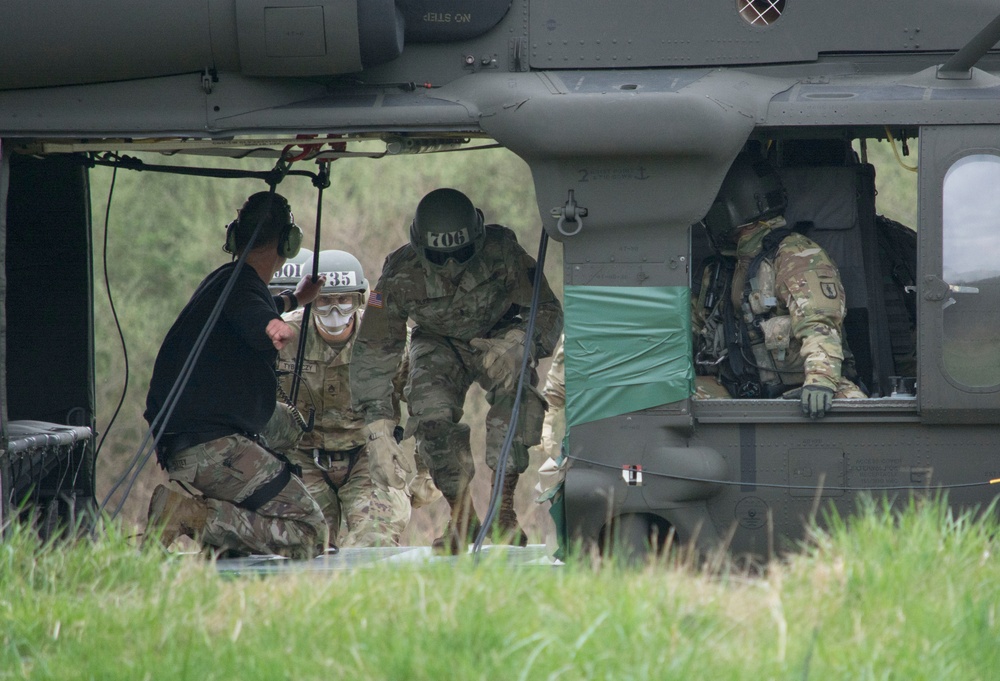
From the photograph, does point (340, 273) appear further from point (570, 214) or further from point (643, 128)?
point (643, 128)

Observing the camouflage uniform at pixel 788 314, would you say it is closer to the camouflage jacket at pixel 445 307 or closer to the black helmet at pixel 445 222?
the camouflage jacket at pixel 445 307

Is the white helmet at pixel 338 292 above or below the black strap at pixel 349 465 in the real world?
above

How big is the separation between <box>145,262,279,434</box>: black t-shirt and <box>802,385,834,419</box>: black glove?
266 centimetres

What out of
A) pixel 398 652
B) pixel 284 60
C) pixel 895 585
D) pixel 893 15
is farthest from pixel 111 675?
pixel 893 15

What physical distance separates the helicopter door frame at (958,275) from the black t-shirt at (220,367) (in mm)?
3151

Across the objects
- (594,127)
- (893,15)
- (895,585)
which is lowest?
(895,585)

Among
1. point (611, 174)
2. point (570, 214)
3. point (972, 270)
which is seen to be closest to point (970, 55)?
point (972, 270)

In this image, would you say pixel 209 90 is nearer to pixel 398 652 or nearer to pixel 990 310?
pixel 398 652

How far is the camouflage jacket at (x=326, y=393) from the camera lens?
30.3 feet

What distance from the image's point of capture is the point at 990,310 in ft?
18.0

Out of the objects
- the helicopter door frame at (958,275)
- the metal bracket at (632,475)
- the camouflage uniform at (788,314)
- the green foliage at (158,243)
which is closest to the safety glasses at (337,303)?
the camouflage uniform at (788,314)

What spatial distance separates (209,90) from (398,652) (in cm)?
318

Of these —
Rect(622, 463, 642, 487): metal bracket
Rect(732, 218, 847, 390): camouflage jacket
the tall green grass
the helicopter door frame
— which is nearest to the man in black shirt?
Rect(622, 463, 642, 487): metal bracket

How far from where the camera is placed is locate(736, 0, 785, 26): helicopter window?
5754 mm
